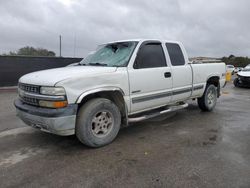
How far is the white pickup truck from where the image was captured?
11.3 feet

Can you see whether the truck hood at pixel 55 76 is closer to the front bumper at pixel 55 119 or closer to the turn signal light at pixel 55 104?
the turn signal light at pixel 55 104

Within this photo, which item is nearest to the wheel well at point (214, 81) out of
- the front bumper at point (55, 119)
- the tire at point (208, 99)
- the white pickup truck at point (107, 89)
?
the tire at point (208, 99)

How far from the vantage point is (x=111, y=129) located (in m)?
4.11

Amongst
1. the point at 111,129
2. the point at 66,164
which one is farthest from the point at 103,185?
the point at 111,129

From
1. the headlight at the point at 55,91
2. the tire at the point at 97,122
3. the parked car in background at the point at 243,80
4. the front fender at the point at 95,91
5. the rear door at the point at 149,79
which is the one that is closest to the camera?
the headlight at the point at 55,91

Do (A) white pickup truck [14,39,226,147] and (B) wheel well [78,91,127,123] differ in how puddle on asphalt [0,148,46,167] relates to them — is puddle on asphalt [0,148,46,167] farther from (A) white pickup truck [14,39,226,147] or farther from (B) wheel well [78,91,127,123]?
(B) wheel well [78,91,127,123]

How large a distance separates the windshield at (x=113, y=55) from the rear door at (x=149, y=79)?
197 mm

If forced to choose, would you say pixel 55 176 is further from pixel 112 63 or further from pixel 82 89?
pixel 112 63

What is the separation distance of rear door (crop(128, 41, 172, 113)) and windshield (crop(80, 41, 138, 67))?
0.65ft

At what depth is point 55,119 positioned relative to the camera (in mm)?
3377

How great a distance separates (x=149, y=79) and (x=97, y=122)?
→ 137cm

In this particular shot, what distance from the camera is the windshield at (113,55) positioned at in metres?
4.35

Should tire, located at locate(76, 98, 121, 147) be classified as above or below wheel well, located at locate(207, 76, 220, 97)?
below

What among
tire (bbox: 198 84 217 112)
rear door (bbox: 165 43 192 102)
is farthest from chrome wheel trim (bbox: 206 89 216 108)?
rear door (bbox: 165 43 192 102)
